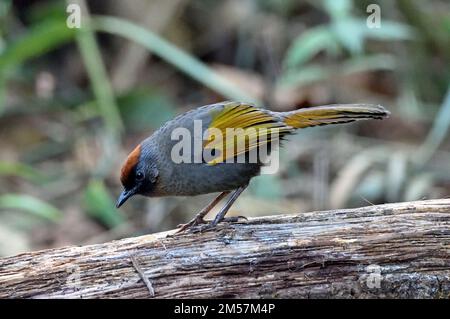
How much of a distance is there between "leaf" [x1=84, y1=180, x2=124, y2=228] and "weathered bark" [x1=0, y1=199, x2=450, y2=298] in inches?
114

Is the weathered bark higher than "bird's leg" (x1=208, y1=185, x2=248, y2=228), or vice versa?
"bird's leg" (x1=208, y1=185, x2=248, y2=228)

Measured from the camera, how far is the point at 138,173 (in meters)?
4.65

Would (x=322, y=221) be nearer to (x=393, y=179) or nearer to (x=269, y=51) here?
(x=393, y=179)

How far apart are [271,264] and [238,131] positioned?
44.1 inches

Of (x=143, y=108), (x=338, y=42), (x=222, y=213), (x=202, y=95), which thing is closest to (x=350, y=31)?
(x=338, y=42)

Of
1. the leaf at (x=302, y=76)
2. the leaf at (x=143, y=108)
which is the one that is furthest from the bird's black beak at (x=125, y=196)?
the leaf at (x=143, y=108)

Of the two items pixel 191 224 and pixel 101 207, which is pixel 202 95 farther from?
pixel 191 224

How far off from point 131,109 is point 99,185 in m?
1.65

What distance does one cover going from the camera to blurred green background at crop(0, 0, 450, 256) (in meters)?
7.29

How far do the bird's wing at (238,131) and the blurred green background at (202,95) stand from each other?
217cm

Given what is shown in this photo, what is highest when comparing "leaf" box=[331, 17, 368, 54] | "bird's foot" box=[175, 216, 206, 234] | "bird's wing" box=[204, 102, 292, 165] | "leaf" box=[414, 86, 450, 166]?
"leaf" box=[331, 17, 368, 54]

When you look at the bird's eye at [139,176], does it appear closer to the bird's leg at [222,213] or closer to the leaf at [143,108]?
the bird's leg at [222,213]

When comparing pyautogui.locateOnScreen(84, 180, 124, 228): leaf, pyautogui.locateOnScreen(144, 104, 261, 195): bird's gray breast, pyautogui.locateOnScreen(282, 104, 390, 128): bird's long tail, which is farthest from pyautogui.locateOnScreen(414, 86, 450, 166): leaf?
pyautogui.locateOnScreen(144, 104, 261, 195): bird's gray breast

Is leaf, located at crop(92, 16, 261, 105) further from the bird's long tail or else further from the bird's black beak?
the bird's black beak
